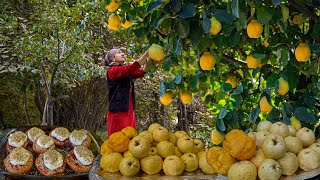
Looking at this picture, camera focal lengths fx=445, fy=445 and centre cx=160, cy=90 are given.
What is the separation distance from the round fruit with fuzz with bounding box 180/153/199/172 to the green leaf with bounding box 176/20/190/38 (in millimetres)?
Answer: 663

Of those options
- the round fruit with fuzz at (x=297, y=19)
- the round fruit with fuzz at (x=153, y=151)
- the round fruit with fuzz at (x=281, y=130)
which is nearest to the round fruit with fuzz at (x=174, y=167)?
the round fruit with fuzz at (x=153, y=151)

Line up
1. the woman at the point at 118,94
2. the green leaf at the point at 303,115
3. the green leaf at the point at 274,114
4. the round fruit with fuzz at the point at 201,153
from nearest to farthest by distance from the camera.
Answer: the green leaf at the point at 303,115 < the round fruit with fuzz at the point at 201,153 < the green leaf at the point at 274,114 < the woman at the point at 118,94

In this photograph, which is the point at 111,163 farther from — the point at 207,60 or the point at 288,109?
the point at 288,109

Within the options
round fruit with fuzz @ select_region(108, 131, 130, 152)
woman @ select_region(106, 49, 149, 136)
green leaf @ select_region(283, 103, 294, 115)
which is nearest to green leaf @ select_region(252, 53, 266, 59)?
green leaf @ select_region(283, 103, 294, 115)

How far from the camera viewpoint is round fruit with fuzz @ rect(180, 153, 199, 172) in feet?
6.52

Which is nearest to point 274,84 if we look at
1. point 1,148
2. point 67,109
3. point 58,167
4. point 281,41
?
point 281,41

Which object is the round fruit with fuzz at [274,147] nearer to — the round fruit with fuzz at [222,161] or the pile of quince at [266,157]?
the pile of quince at [266,157]

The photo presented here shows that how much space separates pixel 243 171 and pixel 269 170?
90 millimetres

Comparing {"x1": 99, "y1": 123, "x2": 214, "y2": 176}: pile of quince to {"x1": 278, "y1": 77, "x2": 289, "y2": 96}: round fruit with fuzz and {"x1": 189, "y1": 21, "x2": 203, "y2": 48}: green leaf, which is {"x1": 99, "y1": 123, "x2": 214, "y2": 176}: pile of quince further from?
{"x1": 189, "y1": 21, "x2": 203, "y2": 48}: green leaf

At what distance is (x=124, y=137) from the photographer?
208cm

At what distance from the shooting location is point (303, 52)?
6.16ft

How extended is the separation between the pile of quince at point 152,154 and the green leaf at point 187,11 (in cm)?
70

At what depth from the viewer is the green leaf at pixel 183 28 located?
1.55 metres

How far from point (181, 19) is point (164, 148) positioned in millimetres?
725
